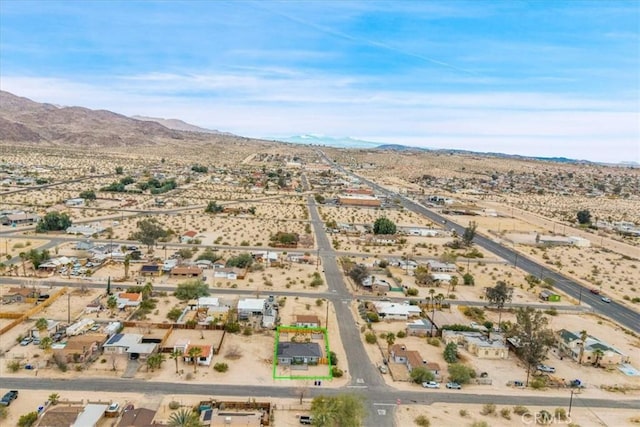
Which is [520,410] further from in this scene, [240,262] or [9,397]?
[240,262]

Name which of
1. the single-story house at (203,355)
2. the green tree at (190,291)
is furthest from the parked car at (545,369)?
the green tree at (190,291)

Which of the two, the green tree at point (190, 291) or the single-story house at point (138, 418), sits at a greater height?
the green tree at point (190, 291)

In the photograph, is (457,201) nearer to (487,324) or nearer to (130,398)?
(487,324)

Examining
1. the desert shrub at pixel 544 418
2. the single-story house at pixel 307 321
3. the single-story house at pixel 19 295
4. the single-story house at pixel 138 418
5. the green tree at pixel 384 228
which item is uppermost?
the green tree at pixel 384 228

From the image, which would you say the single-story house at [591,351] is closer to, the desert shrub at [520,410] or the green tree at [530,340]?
the green tree at [530,340]

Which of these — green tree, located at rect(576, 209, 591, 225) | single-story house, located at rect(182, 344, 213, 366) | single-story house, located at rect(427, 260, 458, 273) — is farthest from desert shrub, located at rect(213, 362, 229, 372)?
green tree, located at rect(576, 209, 591, 225)

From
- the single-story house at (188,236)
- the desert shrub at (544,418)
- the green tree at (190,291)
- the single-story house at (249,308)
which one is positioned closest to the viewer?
the desert shrub at (544,418)

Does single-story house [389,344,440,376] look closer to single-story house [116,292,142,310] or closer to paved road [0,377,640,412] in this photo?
paved road [0,377,640,412]

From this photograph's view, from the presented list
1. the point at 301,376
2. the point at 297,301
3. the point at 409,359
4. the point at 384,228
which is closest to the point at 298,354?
the point at 301,376
